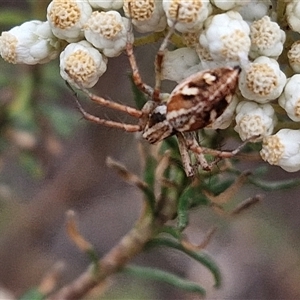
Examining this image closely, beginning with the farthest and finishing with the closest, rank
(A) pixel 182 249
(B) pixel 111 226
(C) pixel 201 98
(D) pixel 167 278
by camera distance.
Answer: (B) pixel 111 226 → (D) pixel 167 278 → (A) pixel 182 249 → (C) pixel 201 98

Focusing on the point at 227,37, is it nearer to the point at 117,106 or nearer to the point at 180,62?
the point at 180,62

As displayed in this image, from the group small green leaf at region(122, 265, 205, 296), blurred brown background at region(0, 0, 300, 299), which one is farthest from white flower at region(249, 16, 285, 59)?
blurred brown background at region(0, 0, 300, 299)

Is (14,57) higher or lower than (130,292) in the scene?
higher

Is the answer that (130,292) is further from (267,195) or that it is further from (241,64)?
(241,64)

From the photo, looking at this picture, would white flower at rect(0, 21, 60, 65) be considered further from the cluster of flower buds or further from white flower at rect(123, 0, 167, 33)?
white flower at rect(123, 0, 167, 33)

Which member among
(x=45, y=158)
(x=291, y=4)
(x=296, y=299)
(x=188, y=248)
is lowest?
(x=296, y=299)

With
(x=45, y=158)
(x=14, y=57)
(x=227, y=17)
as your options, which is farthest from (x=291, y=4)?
(x=45, y=158)

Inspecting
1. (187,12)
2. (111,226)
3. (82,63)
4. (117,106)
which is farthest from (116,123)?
(111,226)
